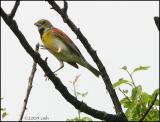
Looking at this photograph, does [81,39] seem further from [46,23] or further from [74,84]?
[46,23]

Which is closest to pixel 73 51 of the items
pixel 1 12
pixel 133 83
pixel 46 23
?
pixel 46 23

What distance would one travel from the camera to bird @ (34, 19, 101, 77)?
25.2 feet

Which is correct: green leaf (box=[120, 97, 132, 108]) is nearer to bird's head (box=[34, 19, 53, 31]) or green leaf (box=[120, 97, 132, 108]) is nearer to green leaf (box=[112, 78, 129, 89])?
green leaf (box=[112, 78, 129, 89])

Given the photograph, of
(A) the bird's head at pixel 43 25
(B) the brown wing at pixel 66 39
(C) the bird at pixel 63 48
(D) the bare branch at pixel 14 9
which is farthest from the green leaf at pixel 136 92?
(A) the bird's head at pixel 43 25

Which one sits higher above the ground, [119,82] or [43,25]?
[43,25]

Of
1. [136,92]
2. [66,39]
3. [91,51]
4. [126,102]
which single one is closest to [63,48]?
[66,39]

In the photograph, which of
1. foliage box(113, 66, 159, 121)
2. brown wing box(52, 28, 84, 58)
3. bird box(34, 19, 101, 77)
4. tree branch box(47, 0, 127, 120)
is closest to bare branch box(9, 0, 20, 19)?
tree branch box(47, 0, 127, 120)

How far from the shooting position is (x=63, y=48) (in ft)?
25.8

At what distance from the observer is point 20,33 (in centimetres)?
315

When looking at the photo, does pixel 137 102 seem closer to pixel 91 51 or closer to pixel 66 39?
pixel 91 51

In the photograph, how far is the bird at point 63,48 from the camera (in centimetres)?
769

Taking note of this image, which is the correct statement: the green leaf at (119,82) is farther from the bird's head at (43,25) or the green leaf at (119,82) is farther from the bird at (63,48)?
the bird's head at (43,25)

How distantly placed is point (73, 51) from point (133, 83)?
2.96 metres

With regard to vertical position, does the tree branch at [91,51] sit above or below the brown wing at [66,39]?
below
